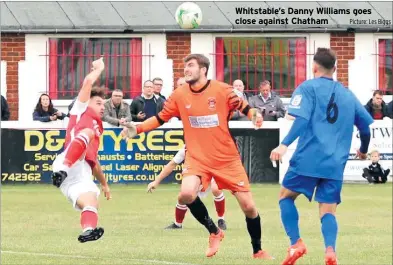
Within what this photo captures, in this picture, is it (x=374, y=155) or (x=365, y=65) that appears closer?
(x=374, y=155)

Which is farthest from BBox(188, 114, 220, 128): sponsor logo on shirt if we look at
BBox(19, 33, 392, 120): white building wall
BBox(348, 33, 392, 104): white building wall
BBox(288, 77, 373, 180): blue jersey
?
BBox(348, 33, 392, 104): white building wall

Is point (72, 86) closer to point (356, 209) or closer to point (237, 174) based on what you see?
point (356, 209)

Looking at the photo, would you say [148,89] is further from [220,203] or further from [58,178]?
[58,178]

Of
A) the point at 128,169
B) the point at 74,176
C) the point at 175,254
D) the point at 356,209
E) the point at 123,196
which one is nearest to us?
the point at 74,176

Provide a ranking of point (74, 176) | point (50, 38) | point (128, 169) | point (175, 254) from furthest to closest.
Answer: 1. point (50, 38)
2. point (128, 169)
3. point (175, 254)
4. point (74, 176)

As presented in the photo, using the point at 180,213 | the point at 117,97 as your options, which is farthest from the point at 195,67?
the point at 117,97

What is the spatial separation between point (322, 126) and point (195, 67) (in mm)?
2148

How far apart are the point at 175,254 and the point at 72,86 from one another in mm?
17369

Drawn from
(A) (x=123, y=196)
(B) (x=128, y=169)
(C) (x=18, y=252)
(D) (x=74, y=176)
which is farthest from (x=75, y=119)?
Answer: (B) (x=128, y=169)

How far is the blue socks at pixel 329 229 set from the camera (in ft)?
39.2

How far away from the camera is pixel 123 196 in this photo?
22.6 metres

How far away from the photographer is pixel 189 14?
94.1 ft

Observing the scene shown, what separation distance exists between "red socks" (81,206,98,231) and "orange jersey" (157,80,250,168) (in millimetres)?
1704

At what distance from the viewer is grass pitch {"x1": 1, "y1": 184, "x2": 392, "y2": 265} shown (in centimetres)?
1341
